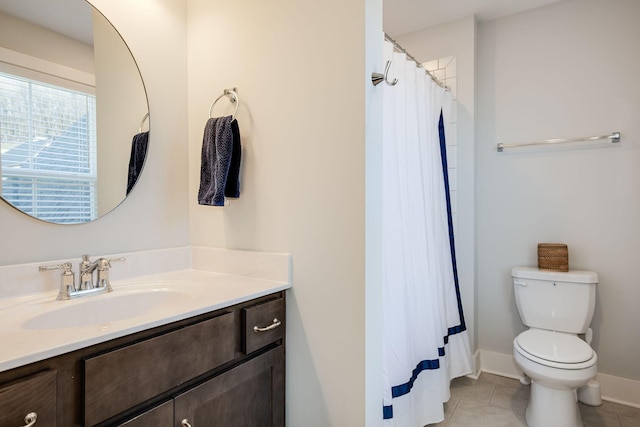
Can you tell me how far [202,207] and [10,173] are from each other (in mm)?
704

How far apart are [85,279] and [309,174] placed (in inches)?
35.2

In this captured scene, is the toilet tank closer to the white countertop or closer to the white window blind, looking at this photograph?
the white countertop

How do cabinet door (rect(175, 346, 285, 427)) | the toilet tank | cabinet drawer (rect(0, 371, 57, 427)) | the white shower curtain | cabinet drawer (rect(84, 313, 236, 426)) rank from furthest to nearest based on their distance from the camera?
the toilet tank
the white shower curtain
cabinet door (rect(175, 346, 285, 427))
cabinet drawer (rect(84, 313, 236, 426))
cabinet drawer (rect(0, 371, 57, 427))

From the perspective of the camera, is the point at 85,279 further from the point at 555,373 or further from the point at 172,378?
the point at 555,373

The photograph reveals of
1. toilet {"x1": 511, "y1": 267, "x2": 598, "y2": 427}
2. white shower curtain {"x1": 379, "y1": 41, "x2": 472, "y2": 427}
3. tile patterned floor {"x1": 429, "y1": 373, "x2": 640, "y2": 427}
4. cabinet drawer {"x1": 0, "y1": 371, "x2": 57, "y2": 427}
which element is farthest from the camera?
tile patterned floor {"x1": 429, "y1": 373, "x2": 640, "y2": 427}

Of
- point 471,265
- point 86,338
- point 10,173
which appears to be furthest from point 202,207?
point 471,265

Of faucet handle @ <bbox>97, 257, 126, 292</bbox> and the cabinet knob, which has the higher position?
Result: faucet handle @ <bbox>97, 257, 126, 292</bbox>

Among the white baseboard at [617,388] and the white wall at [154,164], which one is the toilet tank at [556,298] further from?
the white wall at [154,164]

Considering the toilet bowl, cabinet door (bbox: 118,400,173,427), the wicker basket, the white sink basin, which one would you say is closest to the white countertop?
the white sink basin

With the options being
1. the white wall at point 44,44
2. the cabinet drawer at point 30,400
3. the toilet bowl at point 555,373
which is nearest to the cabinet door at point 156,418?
the cabinet drawer at point 30,400

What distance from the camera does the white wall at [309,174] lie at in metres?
1.24

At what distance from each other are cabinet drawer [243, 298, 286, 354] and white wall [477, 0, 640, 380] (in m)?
1.80

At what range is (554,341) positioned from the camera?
1902mm

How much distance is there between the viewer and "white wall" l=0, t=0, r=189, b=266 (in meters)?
1.31
